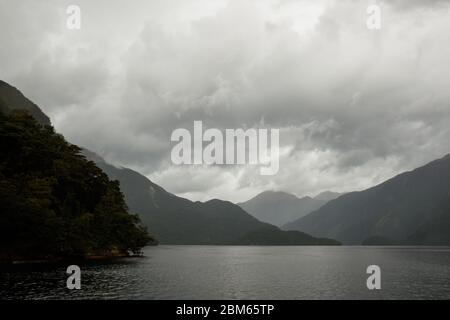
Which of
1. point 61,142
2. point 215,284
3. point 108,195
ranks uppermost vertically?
point 61,142

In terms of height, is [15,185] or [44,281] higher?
[15,185]

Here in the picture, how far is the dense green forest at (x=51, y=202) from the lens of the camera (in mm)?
108750

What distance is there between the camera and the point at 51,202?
394 ft

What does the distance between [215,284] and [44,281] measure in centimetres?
3176

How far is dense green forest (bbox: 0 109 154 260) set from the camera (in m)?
109
